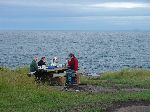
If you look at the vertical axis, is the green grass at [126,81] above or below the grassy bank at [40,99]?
below

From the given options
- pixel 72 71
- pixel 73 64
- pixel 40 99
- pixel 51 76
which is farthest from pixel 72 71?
pixel 40 99

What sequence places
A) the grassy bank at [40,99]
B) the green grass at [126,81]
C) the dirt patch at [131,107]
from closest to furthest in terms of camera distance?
1. the dirt patch at [131,107]
2. the grassy bank at [40,99]
3. the green grass at [126,81]

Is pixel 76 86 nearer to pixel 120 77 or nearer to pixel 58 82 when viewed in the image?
pixel 58 82

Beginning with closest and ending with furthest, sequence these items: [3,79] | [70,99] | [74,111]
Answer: [74,111] → [70,99] → [3,79]

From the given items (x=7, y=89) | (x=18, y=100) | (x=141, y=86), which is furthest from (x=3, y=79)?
(x=141, y=86)

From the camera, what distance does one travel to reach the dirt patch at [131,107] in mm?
15214

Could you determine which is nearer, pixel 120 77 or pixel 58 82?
pixel 58 82

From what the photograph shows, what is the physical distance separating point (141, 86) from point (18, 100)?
374 inches

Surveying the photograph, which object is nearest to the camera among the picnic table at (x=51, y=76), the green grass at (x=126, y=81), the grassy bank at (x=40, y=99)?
the grassy bank at (x=40, y=99)

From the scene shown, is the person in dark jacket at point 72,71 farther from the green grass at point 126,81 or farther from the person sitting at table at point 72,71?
the green grass at point 126,81

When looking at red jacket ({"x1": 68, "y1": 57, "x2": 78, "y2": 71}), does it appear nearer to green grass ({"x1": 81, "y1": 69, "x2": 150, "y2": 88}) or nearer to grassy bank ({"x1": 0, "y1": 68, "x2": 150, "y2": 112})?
green grass ({"x1": 81, "y1": 69, "x2": 150, "y2": 88})

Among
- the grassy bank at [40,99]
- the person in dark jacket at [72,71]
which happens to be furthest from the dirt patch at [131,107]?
the person in dark jacket at [72,71]

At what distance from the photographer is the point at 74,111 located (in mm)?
14852

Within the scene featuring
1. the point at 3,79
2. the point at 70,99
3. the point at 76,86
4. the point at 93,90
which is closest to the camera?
the point at 70,99
